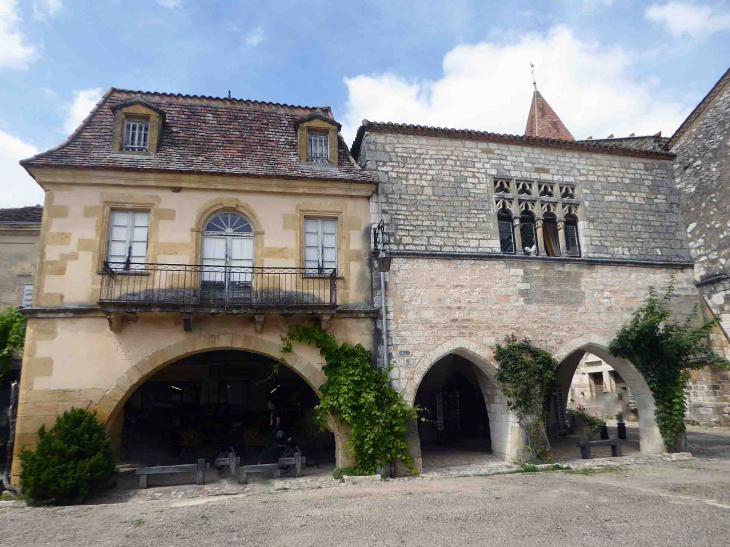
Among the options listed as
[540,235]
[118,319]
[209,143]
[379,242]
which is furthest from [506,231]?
[118,319]

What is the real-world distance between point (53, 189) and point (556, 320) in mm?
10360

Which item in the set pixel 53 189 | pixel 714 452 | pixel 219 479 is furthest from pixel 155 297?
pixel 714 452

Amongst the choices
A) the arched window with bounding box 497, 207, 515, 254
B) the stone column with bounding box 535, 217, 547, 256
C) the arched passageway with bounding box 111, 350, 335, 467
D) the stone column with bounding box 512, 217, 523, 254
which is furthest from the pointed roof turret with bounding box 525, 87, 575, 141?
the arched passageway with bounding box 111, 350, 335, 467

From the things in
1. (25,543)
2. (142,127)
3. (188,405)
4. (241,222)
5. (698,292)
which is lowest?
(25,543)

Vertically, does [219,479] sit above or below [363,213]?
below

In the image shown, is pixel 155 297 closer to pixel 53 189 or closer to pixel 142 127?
pixel 53 189

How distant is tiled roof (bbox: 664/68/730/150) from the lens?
473 inches

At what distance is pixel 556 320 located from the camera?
34.6 feet

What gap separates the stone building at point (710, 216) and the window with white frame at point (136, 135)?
12.6 m

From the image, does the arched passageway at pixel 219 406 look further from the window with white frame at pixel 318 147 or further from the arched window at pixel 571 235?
the arched window at pixel 571 235

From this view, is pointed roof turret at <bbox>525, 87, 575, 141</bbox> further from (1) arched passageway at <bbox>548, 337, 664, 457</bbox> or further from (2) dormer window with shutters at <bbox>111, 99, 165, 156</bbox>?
(2) dormer window with shutters at <bbox>111, 99, 165, 156</bbox>

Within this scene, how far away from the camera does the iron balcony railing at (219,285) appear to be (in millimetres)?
8852

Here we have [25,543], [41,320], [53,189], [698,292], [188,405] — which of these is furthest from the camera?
[188,405]

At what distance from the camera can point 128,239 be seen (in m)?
9.30
